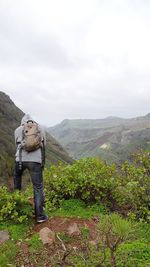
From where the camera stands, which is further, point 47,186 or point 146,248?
point 47,186

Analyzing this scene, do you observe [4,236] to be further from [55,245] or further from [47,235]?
[55,245]

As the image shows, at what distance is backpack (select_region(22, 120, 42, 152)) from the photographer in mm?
8875

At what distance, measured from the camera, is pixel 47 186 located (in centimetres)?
1038

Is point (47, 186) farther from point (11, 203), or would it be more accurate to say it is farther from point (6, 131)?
point (6, 131)

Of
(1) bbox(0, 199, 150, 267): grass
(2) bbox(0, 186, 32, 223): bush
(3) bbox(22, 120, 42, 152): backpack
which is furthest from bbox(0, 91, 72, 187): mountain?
(3) bbox(22, 120, 42, 152): backpack

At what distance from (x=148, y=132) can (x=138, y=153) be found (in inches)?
6425

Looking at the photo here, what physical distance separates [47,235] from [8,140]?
126ft

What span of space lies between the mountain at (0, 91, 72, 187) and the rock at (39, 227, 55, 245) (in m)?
26.5

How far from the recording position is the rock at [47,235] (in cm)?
804

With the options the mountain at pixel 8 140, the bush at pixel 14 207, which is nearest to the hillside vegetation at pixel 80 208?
the bush at pixel 14 207

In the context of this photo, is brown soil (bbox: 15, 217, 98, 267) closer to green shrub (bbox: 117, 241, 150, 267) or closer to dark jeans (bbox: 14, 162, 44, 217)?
dark jeans (bbox: 14, 162, 44, 217)

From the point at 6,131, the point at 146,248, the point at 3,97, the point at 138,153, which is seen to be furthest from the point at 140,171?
the point at 3,97

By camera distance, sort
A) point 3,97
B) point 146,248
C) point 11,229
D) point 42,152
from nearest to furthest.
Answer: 1. point 146,248
2. point 11,229
3. point 42,152
4. point 3,97

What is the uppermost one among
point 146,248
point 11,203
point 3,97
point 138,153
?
point 3,97
